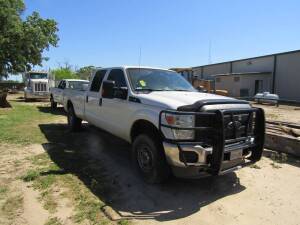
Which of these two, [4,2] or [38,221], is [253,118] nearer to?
[38,221]

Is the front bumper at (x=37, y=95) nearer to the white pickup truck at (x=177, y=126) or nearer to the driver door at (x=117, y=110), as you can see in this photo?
the driver door at (x=117, y=110)

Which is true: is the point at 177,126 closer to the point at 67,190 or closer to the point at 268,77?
the point at 67,190

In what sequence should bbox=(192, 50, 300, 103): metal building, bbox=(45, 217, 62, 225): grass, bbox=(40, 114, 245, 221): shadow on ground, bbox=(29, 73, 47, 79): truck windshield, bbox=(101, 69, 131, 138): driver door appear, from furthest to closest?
bbox=(192, 50, 300, 103): metal building < bbox=(29, 73, 47, 79): truck windshield < bbox=(101, 69, 131, 138): driver door < bbox=(40, 114, 245, 221): shadow on ground < bbox=(45, 217, 62, 225): grass

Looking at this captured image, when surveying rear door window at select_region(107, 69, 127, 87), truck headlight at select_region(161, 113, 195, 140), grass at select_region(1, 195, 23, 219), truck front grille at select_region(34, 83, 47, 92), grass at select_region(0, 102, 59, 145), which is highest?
rear door window at select_region(107, 69, 127, 87)

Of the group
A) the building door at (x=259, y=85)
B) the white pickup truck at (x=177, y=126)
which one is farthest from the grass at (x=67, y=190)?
the building door at (x=259, y=85)

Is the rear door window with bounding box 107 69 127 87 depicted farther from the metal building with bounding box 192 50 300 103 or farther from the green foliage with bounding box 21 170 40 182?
the metal building with bounding box 192 50 300 103

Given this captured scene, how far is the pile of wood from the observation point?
6.71 m

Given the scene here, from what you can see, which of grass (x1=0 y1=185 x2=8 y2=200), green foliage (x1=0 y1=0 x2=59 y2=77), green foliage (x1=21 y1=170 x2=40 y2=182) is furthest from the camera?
green foliage (x1=0 y1=0 x2=59 y2=77)

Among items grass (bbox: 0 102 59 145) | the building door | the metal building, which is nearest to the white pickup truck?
grass (bbox: 0 102 59 145)

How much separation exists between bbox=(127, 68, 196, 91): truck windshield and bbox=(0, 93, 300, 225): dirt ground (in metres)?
1.65

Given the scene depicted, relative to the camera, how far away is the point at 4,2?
25.8 m

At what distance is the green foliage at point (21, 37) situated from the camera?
2669cm

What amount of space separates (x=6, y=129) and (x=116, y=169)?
576cm

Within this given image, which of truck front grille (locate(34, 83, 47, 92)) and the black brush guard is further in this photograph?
truck front grille (locate(34, 83, 47, 92))
